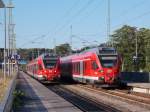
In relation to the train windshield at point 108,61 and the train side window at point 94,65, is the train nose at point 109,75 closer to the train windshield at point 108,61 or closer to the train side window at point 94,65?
the train windshield at point 108,61

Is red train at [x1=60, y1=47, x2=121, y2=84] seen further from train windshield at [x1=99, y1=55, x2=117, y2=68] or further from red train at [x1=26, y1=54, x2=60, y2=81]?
red train at [x1=26, y1=54, x2=60, y2=81]

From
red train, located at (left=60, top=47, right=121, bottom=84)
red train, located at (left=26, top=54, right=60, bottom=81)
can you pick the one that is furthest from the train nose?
red train, located at (left=26, top=54, right=60, bottom=81)

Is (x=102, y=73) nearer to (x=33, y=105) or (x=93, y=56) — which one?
(x=93, y=56)

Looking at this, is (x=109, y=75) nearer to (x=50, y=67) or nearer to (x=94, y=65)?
(x=94, y=65)

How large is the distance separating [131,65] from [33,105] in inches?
3212

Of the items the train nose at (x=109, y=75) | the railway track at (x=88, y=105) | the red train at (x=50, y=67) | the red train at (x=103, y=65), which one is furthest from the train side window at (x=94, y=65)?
the red train at (x=50, y=67)

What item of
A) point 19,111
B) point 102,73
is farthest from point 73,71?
point 19,111

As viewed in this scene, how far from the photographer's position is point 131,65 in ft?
343

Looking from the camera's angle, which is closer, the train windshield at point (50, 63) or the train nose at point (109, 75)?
the train nose at point (109, 75)

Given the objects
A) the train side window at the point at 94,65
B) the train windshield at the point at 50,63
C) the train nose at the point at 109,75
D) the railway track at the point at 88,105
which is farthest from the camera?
the train windshield at the point at 50,63

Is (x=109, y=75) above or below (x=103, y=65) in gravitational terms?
below

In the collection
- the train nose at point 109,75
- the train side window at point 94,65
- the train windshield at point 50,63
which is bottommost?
the train nose at point 109,75

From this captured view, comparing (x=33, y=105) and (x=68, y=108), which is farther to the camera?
(x=33, y=105)

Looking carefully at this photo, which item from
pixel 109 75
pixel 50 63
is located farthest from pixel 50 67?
pixel 109 75
